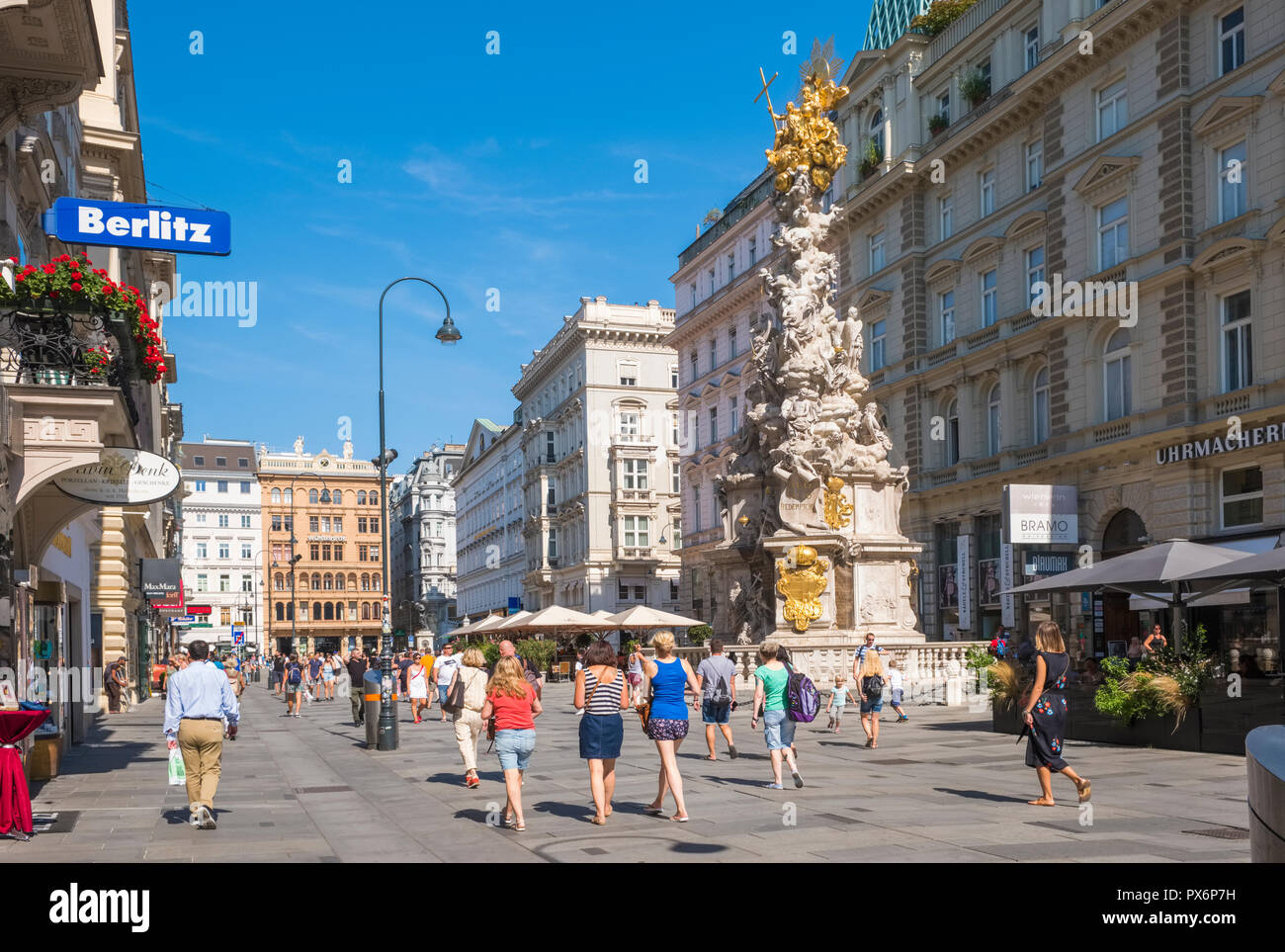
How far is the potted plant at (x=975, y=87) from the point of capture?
139 ft

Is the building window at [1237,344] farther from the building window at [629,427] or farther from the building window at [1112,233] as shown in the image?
the building window at [629,427]

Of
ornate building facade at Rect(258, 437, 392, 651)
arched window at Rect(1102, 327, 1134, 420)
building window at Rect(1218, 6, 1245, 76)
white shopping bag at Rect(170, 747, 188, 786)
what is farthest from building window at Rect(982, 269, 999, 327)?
ornate building facade at Rect(258, 437, 392, 651)

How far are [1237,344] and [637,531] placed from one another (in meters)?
48.0

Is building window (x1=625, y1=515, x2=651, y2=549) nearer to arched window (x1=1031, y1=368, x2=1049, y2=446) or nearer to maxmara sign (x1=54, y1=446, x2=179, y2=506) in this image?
arched window (x1=1031, y1=368, x2=1049, y2=446)

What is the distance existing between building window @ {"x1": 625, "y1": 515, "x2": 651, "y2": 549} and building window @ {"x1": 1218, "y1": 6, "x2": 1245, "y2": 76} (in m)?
48.5

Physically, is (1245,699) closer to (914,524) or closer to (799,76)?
(799,76)

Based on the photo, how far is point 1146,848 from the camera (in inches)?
389

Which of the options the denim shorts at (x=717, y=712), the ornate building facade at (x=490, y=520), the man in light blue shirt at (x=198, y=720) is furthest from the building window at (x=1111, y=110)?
the ornate building facade at (x=490, y=520)

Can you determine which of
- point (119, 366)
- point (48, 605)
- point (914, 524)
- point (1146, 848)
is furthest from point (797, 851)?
point (914, 524)

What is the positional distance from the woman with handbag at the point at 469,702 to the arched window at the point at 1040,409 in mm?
27070

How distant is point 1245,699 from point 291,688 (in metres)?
25.2

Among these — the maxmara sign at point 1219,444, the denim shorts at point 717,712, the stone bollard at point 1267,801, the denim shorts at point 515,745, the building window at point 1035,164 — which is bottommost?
the denim shorts at point 717,712

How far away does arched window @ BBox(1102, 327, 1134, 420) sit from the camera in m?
35.2

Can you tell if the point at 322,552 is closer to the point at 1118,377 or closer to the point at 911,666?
the point at 1118,377
